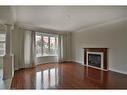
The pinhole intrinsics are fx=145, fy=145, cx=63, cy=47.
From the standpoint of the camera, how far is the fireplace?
5738 millimetres

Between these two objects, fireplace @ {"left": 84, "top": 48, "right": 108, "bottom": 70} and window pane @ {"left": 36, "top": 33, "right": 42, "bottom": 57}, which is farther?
fireplace @ {"left": 84, "top": 48, "right": 108, "bottom": 70}

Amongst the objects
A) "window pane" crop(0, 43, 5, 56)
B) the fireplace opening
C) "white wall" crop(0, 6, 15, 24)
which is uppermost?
"white wall" crop(0, 6, 15, 24)

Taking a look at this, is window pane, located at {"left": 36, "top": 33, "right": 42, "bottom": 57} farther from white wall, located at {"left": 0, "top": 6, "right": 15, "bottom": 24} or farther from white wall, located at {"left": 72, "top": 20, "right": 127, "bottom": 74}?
white wall, located at {"left": 72, "top": 20, "right": 127, "bottom": 74}

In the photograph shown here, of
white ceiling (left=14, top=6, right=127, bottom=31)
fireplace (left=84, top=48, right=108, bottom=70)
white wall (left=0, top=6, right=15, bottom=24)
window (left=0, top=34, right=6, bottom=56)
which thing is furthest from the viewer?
fireplace (left=84, top=48, right=108, bottom=70)

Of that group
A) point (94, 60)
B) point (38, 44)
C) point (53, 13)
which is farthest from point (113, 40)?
point (38, 44)

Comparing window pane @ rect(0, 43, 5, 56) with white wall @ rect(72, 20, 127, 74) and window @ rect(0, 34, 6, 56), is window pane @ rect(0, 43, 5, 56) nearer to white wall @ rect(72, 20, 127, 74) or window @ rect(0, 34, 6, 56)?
window @ rect(0, 34, 6, 56)

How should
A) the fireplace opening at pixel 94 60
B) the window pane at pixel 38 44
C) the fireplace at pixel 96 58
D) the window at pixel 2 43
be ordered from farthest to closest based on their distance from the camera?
the fireplace opening at pixel 94 60, the fireplace at pixel 96 58, the window at pixel 2 43, the window pane at pixel 38 44

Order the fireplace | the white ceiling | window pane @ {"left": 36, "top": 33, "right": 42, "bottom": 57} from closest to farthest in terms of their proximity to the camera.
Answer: the white ceiling
window pane @ {"left": 36, "top": 33, "right": 42, "bottom": 57}
the fireplace

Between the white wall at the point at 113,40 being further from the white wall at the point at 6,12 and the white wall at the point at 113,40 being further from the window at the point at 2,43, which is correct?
the window at the point at 2,43

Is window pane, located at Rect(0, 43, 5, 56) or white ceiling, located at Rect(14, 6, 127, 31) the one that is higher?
white ceiling, located at Rect(14, 6, 127, 31)

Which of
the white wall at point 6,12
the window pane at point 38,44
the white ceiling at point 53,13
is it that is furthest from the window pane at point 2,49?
the window pane at point 38,44

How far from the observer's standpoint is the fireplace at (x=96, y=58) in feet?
18.8

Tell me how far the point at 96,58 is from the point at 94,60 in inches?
6.8

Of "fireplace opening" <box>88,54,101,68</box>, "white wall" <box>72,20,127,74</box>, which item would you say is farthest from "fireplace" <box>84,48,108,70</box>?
"white wall" <box>72,20,127,74</box>
